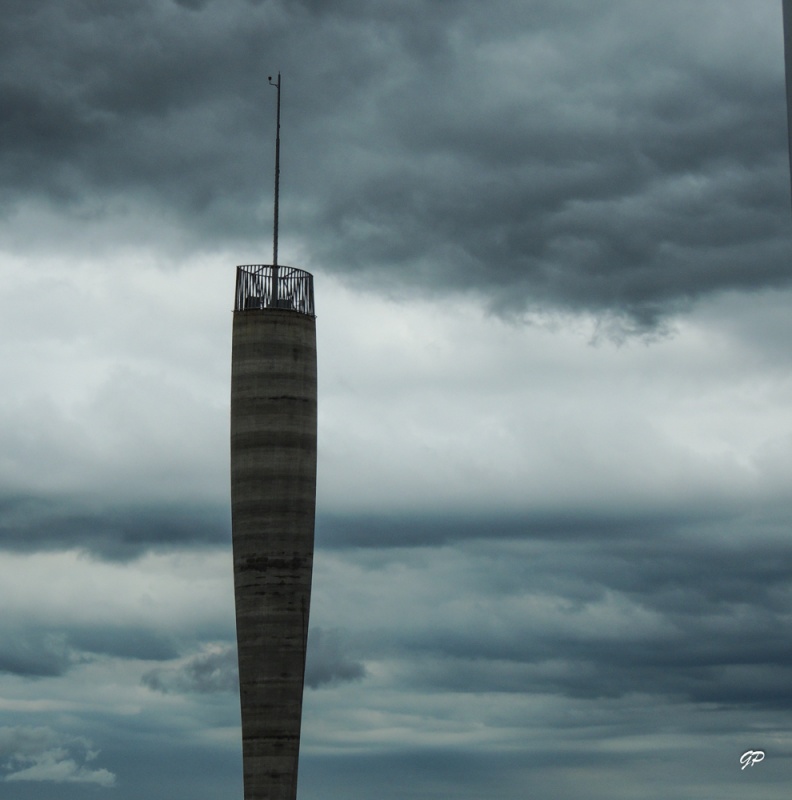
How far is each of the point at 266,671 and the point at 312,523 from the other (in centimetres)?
1047

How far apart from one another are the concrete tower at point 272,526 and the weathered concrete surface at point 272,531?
7 centimetres

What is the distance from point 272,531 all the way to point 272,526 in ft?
1.15

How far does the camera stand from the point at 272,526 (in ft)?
445

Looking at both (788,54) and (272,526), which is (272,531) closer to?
(272,526)

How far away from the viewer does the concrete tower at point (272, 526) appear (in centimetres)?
13475

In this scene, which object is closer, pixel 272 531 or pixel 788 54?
pixel 788 54

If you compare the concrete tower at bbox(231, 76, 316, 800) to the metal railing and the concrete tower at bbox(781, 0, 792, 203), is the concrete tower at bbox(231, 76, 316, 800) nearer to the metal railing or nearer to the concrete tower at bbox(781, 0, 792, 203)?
the metal railing

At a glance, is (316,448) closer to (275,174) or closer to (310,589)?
(310,589)

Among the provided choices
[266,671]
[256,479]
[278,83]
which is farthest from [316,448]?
[278,83]

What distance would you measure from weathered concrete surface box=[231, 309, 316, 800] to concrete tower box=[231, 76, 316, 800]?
0.22ft

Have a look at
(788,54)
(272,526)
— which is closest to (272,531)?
(272,526)

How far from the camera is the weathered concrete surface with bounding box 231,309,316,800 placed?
5305 inches

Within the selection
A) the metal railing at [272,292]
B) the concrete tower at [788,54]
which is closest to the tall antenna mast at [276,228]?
the metal railing at [272,292]

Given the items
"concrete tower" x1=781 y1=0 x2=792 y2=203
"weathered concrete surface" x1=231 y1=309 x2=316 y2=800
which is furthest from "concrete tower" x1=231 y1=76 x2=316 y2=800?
"concrete tower" x1=781 y1=0 x2=792 y2=203
